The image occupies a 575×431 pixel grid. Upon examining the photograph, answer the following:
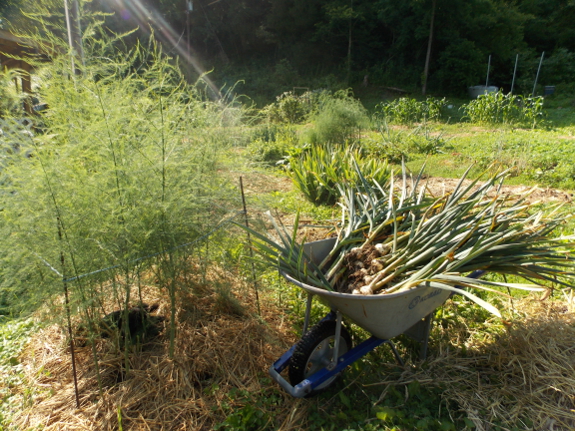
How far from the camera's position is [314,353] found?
6.46 ft

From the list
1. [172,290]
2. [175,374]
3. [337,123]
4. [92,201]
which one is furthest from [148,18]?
[175,374]

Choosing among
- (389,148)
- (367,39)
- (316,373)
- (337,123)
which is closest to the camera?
(316,373)

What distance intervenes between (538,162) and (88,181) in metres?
6.47

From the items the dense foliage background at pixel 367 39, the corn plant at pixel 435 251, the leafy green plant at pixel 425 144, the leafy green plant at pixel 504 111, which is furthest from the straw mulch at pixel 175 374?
the dense foliage background at pixel 367 39

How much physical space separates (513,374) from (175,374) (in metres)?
1.85

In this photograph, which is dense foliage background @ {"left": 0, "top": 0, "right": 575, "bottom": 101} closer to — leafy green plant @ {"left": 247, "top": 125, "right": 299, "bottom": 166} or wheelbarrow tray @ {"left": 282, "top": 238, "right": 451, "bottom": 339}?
leafy green plant @ {"left": 247, "top": 125, "right": 299, "bottom": 166}

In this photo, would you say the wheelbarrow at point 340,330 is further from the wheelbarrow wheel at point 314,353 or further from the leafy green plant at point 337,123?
the leafy green plant at point 337,123

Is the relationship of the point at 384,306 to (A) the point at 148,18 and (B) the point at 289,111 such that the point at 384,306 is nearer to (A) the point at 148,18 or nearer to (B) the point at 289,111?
(B) the point at 289,111

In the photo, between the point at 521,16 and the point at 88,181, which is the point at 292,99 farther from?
the point at 521,16

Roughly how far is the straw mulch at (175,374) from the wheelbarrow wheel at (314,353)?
0.51ft

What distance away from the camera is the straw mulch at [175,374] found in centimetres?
178

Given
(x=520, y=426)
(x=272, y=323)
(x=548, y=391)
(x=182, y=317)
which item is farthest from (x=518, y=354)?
(x=182, y=317)

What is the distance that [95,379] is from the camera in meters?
1.95

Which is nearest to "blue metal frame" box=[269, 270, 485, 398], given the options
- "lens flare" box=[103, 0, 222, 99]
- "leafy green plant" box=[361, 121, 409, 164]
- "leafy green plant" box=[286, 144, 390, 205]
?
"leafy green plant" box=[286, 144, 390, 205]
